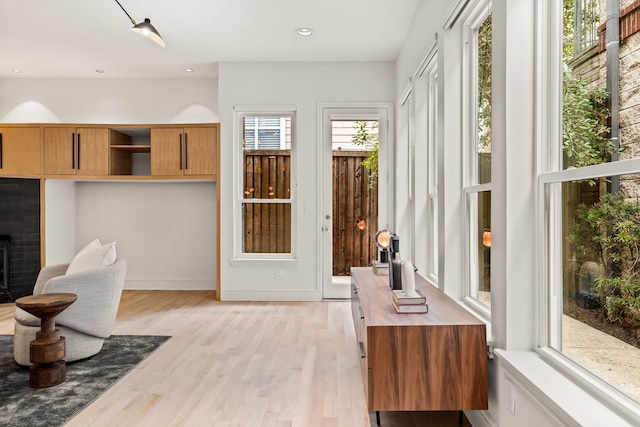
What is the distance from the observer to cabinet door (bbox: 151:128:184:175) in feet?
17.2

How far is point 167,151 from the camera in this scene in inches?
207

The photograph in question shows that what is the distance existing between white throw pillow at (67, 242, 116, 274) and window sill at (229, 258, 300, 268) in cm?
194

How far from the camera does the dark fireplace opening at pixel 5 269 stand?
4.89m

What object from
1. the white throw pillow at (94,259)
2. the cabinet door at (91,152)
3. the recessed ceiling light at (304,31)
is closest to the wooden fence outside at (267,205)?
the recessed ceiling light at (304,31)

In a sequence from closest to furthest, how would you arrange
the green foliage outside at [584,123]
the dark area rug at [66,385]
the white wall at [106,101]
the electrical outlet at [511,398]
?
1. the green foliage outside at [584,123]
2. the electrical outlet at [511,398]
3. the dark area rug at [66,385]
4. the white wall at [106,101]

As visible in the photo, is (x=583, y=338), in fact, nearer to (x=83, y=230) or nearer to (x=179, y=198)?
(x=179, y=198)

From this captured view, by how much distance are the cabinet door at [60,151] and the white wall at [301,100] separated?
187 centimetres

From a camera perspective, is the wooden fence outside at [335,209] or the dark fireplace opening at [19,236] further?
the wooden fence outside at [335,209]

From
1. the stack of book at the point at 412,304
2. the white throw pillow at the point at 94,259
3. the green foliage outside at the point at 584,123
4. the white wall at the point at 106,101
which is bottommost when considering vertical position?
the stack of book at the point at 412,304

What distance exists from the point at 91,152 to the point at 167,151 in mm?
945

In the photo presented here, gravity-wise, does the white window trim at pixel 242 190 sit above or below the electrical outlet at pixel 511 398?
above

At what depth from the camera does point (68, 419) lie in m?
2.24

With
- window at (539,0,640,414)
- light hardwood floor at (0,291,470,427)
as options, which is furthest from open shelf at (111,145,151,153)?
window at (539,0,640,414)

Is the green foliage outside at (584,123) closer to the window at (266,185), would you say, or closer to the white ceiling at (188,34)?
the white ceiling at (188,34)
